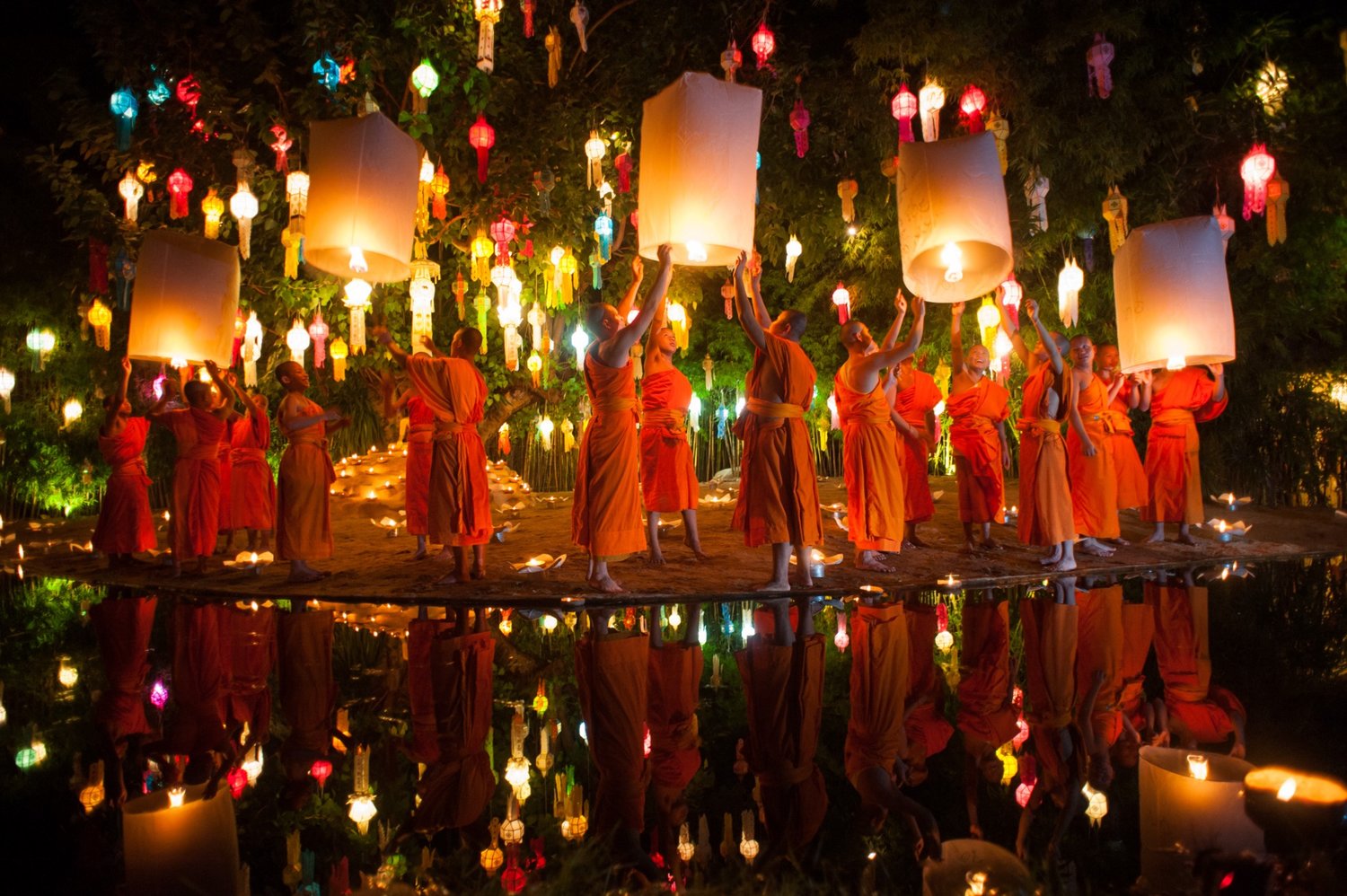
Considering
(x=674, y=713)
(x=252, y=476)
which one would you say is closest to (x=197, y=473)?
(x=252, y=476)

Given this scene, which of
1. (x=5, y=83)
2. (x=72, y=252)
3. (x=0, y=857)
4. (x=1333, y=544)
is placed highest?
(x=5, y=83)

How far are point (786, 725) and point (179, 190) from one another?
9.16 m

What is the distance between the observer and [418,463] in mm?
7828

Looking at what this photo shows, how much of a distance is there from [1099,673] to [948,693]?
0.81 meters

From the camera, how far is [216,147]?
32.8ft

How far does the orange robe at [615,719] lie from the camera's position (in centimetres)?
267

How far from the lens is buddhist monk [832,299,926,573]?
21.9 ft

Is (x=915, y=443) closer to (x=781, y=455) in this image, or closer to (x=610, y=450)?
(x=781, y=455)

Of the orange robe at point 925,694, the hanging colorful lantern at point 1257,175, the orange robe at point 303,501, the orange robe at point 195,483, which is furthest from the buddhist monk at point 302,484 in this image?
the hanging colorful lantern at point 1257,175

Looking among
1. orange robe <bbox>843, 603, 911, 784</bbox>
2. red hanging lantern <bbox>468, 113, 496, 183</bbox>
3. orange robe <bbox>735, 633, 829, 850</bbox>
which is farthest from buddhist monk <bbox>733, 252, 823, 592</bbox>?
red hanging lantern <bbox>468, 113, 496, 183</bbox>

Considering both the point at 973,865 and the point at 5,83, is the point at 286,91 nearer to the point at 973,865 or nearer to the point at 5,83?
the point at 973,865

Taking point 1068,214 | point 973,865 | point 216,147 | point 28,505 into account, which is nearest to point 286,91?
point 216,147

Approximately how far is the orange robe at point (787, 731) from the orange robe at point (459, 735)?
935 millimetres

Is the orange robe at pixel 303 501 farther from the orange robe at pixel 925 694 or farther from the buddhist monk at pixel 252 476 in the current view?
the orange robe at pixel 925 694
